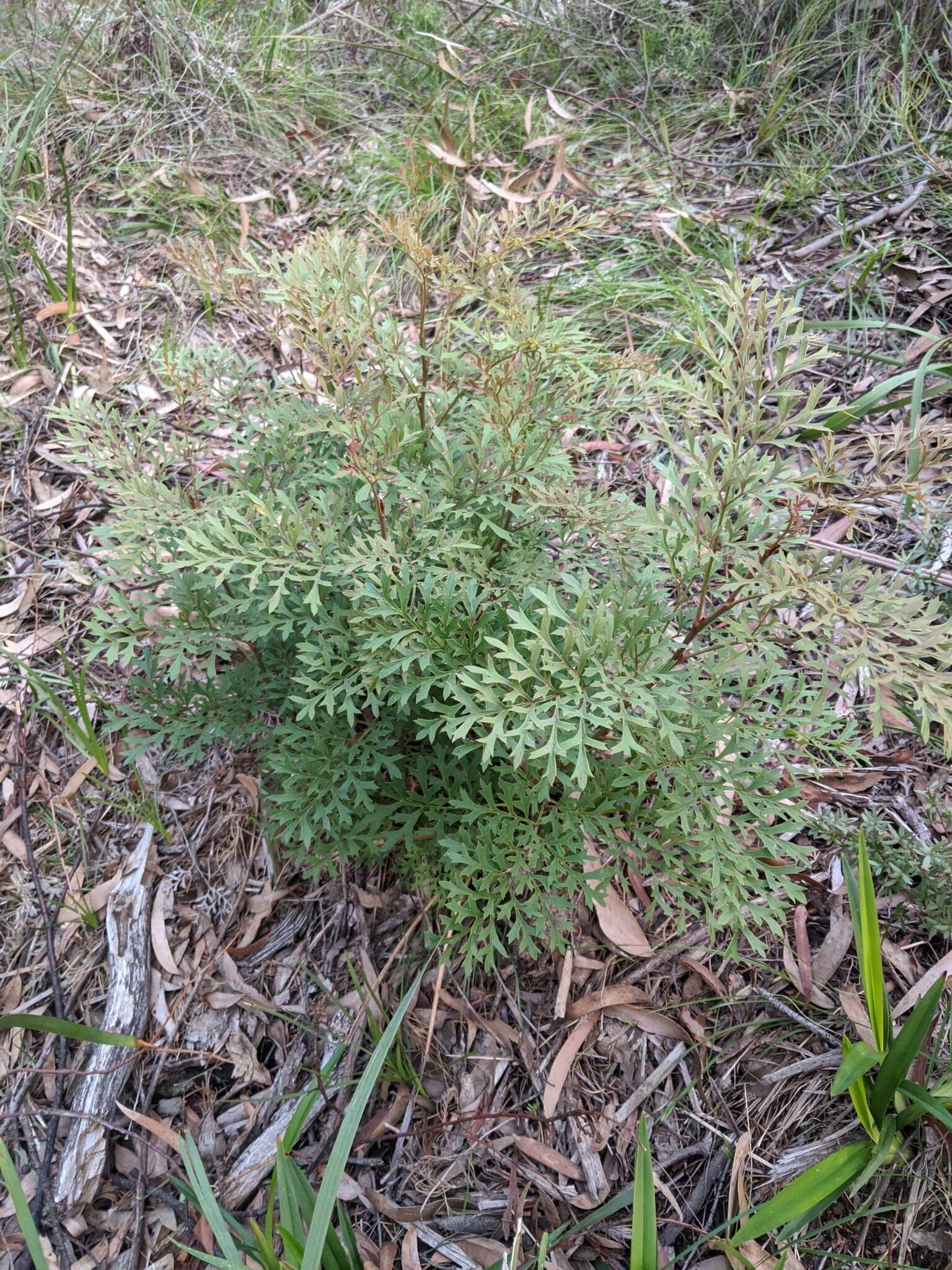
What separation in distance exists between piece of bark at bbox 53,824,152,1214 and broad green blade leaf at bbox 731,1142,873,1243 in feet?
4.90

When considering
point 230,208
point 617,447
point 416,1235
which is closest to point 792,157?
point 617,447

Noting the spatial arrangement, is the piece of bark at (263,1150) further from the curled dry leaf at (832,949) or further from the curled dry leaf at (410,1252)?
the curled dry leaf at (832,949)

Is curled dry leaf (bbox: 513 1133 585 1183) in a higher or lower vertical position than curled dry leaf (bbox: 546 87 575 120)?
lower

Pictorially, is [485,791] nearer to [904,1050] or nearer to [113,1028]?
[904,1050]

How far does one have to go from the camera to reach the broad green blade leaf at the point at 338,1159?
1542mm

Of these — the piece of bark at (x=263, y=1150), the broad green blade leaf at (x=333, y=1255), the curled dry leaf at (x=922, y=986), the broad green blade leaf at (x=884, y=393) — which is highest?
the broad green blade leaf at (x=884, y=393)

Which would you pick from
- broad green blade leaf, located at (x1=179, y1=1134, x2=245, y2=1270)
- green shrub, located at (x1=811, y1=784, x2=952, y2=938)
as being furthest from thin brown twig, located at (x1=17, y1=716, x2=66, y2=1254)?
green shrub, located at (x1=811, y1=784, x2=952, y2=938)

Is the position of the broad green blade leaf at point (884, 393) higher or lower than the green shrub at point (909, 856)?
higher

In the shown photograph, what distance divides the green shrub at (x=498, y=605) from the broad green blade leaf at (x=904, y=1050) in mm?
303

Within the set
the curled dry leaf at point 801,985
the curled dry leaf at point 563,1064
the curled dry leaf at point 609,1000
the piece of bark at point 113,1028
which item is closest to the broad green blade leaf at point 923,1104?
the curled dry leaf at point 801,985

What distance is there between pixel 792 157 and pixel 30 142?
3.43 m

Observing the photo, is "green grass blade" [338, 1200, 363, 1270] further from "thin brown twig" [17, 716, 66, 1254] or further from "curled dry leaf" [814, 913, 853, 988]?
"curled dry leaf" [814, 913, 853, 988]

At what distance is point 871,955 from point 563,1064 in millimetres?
771

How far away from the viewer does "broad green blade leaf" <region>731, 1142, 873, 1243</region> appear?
5.36 feet
